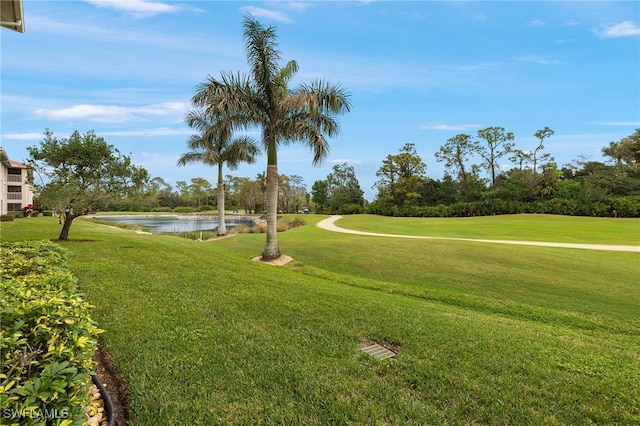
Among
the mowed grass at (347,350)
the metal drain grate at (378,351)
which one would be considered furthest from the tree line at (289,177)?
the metal drain grate at (378,351)

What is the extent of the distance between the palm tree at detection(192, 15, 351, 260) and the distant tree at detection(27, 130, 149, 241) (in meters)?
3.47

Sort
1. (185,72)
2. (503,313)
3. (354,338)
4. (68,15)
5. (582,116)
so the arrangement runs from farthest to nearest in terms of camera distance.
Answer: (582,116) < (185,72) < (68,15) < (503,313) < (354,338)

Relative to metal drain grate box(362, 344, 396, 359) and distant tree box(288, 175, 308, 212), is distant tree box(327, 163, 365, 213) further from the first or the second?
metal drain grate box(362, 344, 396, 359)

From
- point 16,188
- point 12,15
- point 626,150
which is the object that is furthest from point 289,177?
point 12,15

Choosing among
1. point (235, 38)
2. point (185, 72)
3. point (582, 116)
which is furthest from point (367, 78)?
point (582, 116)

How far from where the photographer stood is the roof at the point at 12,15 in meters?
4.02

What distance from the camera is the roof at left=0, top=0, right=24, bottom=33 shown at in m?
4.02

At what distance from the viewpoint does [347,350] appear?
3.57 meters

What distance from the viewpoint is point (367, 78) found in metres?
15.0

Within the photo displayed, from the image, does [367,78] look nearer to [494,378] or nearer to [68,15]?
[68,15]

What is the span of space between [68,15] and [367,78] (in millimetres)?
11234

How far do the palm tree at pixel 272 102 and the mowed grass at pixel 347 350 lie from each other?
5497 millimetres

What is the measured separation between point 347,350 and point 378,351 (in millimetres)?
370

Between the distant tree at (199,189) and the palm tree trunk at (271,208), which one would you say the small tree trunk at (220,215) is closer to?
the palm tree trunk at (271,208)
